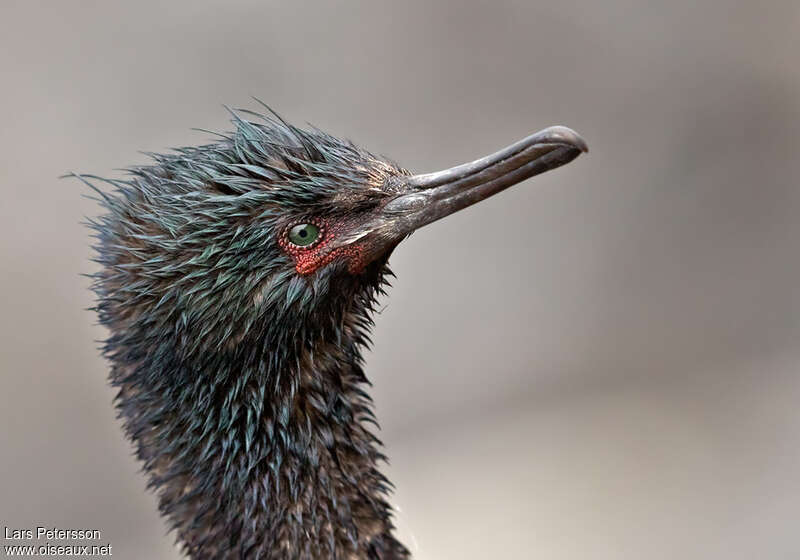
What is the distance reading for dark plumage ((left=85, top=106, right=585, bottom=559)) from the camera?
225 cm

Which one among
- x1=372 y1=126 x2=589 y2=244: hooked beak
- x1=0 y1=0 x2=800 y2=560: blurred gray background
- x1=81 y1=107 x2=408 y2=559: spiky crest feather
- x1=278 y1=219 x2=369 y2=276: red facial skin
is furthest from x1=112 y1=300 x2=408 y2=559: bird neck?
x1=0 y1=0 x2=800 y2=560: blurred gray background

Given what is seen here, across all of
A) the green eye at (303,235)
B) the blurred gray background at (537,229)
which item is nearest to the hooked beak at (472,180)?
the green eye at (303,235)

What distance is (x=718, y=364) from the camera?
5.96 meters

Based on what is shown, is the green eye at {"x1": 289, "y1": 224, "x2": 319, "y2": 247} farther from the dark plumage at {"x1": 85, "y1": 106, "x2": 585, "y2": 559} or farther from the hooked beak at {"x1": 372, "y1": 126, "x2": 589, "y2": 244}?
the hooked beak at {"x1": 372, "y1": 126, "x2": 589, "y2": 244}

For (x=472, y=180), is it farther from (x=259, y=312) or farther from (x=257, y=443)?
(x=257, y=443)

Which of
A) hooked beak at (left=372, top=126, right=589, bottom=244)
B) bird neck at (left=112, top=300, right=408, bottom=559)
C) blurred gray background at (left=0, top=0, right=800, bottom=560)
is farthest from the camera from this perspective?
blurred gray background at (left=0, top=0, right=800, bottom=560)

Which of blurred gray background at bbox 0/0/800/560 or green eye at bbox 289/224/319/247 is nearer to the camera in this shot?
green eye at bbox 289/224/319/247

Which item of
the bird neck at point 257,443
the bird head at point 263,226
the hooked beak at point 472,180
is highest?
the hooked beak at point 472,180

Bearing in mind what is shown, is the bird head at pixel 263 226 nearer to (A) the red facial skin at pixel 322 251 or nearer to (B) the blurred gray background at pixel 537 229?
(A) the red facial skin at pixel 322 251

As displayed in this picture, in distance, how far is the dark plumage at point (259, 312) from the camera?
2.25m

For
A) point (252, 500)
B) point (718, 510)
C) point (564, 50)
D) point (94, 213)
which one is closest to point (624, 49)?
point (564, 50)

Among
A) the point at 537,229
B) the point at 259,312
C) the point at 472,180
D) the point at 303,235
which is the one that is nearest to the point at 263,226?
the point at 303,235

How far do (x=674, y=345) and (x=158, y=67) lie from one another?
355 cm

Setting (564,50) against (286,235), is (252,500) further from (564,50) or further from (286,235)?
(564,50)
